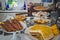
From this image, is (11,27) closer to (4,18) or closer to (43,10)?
(4,18)

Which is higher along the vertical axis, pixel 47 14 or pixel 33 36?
pixel 47 14

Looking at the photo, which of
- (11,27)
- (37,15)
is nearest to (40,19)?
(37,15)

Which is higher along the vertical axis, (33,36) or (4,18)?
(4,18)

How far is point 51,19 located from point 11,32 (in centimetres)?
35

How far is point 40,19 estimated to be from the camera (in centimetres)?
115

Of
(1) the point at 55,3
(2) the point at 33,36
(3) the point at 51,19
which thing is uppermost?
(1) the point at 55,3

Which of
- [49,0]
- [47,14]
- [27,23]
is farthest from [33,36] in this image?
[49,0]

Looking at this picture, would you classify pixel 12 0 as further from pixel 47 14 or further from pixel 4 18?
pixel 47 14

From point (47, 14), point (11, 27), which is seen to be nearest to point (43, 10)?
point (47, 14)

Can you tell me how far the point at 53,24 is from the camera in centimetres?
114

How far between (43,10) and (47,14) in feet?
0.16

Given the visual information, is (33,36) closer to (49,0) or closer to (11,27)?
(11,27)

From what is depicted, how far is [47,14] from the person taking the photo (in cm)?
115

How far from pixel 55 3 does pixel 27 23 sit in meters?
0.29
